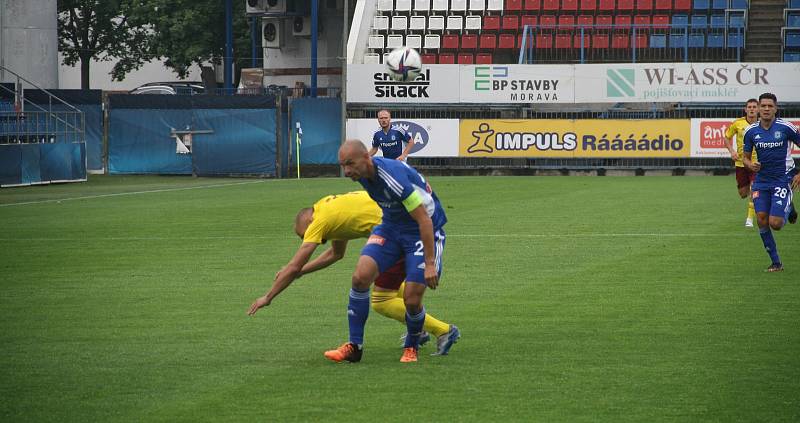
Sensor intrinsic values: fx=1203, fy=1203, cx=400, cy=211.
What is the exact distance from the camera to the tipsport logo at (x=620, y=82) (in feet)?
116

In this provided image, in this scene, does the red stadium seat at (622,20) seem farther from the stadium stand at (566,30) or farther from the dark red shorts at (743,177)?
the dark red shorts at (743,177)

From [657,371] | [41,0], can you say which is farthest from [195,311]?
[41,0]

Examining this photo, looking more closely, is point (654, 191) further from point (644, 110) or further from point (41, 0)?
point (41, 0)

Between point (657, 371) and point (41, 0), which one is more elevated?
point (41, 0)

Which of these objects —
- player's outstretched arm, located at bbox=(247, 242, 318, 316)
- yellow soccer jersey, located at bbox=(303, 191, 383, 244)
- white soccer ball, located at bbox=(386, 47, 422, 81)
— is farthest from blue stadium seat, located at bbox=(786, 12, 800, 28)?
player's outstretched arm, located at bbox=(247, 242, 318, 316)

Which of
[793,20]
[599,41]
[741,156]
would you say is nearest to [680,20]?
[599,41]

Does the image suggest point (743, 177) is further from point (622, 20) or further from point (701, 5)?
point (701, 5)

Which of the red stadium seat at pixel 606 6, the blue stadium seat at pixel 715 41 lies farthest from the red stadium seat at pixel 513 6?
the blue stadium seat at pixel 715 41

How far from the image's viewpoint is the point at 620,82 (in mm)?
35531

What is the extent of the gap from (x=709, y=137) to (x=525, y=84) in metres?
5.52

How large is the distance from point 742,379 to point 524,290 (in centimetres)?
451

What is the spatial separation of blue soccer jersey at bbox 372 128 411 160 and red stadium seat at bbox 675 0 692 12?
73.2 ft

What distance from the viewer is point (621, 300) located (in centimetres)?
1138

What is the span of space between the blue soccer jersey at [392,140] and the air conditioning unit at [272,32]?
86.8 ft
